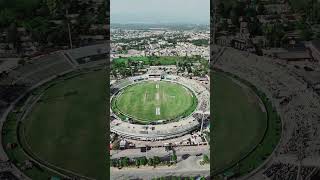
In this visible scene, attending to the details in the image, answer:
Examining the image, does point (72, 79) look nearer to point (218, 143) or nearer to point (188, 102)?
point (188, 102)

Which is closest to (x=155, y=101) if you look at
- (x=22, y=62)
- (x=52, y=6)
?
(x=22, y=62)

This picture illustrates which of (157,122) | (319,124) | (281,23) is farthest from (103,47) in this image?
(319,124)

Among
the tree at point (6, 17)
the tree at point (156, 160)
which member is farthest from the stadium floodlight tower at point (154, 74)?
the tree at point (6, 17)

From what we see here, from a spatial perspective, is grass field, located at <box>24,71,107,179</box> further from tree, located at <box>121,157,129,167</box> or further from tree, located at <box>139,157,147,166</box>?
tree, located at <box>139,157,147,166</box>

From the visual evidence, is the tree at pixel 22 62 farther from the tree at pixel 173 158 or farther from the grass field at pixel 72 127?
the tree at pixel 173 158

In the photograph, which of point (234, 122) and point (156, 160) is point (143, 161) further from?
point (234, 122)

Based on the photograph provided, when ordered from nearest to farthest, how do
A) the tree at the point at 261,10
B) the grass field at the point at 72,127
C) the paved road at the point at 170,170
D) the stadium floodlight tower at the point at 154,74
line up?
the paved road at the point at 170,170
the grass field at the point at 72,127
the stadium floodlight tower at the point at 154,74
the tree at the point at 261,10

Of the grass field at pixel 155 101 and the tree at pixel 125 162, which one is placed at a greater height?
the grass field at pixel 155 101
